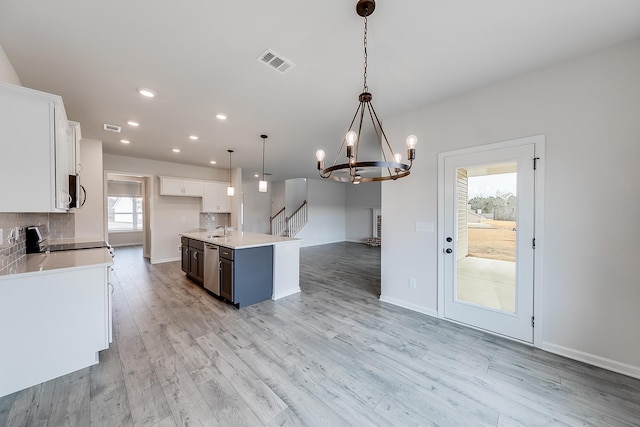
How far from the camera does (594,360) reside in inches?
85.7

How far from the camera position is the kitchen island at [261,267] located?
3.44 meters

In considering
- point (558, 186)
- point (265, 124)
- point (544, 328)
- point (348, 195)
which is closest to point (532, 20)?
point (558, 186)

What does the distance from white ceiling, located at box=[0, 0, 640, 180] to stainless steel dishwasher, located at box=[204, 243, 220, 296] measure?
2052mm

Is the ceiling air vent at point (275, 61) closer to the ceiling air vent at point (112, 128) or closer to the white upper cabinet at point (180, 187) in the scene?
the ceiling air vent at point (112, 128)

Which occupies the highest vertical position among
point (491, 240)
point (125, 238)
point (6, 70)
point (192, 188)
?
point (6, 70)

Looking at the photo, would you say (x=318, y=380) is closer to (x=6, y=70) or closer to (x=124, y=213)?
(x=6, y=70)

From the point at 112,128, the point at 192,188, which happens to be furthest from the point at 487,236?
the point at 192,188

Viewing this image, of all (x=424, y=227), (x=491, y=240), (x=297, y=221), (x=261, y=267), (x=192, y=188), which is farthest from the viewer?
(x=297, y=221)

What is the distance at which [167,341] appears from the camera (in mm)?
2568

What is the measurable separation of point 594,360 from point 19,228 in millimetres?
5837

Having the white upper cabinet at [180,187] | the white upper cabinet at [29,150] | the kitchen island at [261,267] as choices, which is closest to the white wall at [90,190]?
the white upper cabinet at [180,187]

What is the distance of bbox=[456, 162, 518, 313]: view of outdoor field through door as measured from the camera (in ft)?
8.65

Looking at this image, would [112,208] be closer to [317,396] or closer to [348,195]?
[348,195]

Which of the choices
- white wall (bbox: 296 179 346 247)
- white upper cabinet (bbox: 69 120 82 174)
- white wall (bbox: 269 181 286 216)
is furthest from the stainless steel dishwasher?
white wall (bbox: 269 181 286 216)
